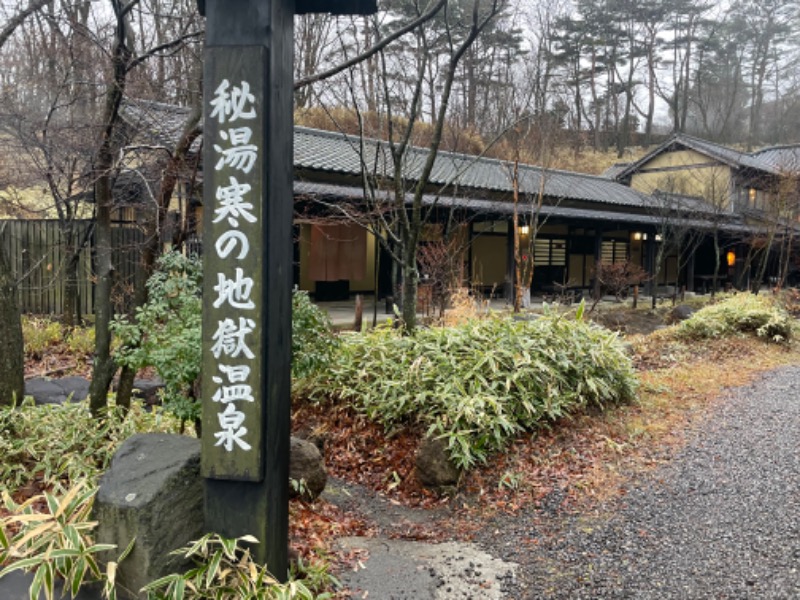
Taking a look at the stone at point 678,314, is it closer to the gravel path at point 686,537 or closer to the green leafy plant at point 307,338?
the gravel path at point 686,537

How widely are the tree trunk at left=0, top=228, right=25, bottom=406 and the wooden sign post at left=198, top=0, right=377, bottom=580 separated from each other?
2.80 meters

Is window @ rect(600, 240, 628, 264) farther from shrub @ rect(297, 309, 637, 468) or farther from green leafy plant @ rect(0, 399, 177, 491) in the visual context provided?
green leafy plant @ rect(0, 399, 177, 491)

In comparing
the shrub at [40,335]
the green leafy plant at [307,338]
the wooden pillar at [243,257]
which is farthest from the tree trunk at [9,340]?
the shrub at [40,335]

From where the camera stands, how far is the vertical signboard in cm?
247

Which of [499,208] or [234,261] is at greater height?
[499,208]

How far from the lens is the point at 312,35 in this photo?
12.6 m

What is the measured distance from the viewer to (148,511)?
251 cm

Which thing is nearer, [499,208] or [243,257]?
[243,257]

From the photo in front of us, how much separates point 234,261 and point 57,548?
1439 mm

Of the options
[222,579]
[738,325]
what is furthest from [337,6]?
[738,325]

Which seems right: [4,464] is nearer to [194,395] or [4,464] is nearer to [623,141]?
[194,395]

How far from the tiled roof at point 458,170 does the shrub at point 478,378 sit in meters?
3.57

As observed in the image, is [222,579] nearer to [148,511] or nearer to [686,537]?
[148,511]

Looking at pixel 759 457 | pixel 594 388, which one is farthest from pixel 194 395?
pixel 759 457
